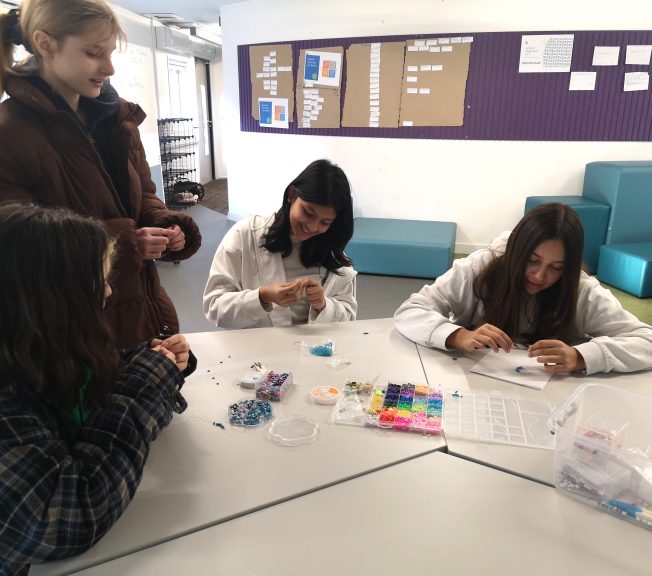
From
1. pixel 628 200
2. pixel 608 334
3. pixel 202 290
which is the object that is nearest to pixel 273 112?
pixel 202 290

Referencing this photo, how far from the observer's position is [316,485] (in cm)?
88

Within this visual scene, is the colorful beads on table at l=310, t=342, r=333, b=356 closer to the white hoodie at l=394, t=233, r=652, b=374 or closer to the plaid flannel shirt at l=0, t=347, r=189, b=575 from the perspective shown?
the white hoodie at l=394, t=233, r=652, b=374

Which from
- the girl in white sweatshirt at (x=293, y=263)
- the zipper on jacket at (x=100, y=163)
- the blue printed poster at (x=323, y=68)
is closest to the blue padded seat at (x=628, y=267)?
the girl in white sweatshirt at (x=293, y=263)

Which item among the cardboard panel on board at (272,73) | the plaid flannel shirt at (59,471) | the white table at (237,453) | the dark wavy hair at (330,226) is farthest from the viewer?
the cardboard panel on board at (272,73)

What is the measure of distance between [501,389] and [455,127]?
3751mm

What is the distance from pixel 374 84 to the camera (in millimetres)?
4625

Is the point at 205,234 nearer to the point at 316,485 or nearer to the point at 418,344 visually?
the point at 418,344

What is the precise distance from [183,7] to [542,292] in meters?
5.56

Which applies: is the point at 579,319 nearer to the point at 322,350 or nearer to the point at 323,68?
the point at 322,350

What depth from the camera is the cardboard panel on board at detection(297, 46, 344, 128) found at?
15.6ft

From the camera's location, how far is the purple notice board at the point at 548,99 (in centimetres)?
411

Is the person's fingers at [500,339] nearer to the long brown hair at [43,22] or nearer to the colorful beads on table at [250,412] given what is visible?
the colorful beads on table at [250,412]

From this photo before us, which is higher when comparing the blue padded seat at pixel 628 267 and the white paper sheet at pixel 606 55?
the white paper sheet at pixel 606 55

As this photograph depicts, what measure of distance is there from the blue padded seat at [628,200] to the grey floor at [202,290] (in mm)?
1519
